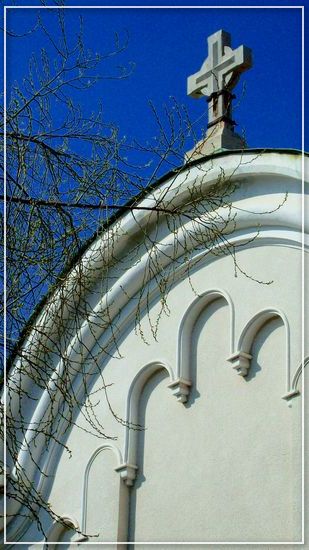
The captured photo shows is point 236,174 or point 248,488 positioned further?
point 236,174

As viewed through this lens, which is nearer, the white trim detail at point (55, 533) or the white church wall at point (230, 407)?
the white church wall at point (230, 407)

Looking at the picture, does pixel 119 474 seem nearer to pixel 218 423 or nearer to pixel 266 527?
pixel 218 423

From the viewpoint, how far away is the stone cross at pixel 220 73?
9.98m

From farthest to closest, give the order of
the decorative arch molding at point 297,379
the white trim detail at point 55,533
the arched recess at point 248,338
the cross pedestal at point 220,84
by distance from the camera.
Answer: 1. the white trim detail at point 55,533
2. the cross pedestal at point 220,84
3. the arched recess at point 248,338
4. the decorative arch molding at point 297,379

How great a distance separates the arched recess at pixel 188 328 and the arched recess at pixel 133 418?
12 centimetres

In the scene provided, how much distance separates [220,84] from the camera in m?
10.1

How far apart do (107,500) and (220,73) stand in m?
3.05

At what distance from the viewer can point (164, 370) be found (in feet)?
31.7

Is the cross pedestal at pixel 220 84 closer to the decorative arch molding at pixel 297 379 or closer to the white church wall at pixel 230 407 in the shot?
the white church wall at pixel 230 407

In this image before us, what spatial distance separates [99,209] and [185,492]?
3596 mm

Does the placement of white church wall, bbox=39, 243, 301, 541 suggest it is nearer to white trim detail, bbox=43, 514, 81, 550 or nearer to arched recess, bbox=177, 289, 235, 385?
arched recess, bbox=177, 289, 235, 385

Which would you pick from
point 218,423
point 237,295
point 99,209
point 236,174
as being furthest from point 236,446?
point 99,209

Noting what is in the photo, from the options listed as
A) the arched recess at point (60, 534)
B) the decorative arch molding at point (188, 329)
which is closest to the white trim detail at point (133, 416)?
the decorative arch molding at point (188, 329)

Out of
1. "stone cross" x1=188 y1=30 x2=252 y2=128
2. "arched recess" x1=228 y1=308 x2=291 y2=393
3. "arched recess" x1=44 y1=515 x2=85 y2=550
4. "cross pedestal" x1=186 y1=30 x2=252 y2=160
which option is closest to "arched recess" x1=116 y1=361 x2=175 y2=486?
"arched recess" x1=44 y1=515 x2=85 y2=550
